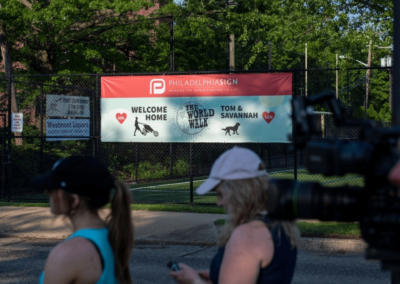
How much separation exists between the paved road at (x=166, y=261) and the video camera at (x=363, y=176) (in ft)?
17.7

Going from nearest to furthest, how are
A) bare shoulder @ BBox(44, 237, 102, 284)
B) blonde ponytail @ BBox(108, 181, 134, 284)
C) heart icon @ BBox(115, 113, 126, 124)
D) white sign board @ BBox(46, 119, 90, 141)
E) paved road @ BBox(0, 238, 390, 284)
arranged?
1. bare shoulder @ BBox(44, 237, 102, 284)
2. blonde ponytail @ BBox(108, 181, 134, 284)
3. paved road @ BBox(0, 238, 390, 284)
4. heart icon @ BBox(115, 113, 126, 124)
5. white sign board @ BBox(46, 119, 90, 141)

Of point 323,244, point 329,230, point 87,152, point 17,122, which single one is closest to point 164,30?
point 87,152

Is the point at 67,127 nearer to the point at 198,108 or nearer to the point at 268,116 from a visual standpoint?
the point at 198,108

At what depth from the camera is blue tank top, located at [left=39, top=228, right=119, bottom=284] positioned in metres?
2.30

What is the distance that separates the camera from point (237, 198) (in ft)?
7.91

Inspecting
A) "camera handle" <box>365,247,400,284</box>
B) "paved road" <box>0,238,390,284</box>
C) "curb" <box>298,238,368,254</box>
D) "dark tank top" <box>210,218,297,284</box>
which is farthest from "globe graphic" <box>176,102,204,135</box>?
"camera handle" <box>365,247,400,284</box>

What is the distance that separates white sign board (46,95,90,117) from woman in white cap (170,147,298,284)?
12659mm

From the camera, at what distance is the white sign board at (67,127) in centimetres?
1446

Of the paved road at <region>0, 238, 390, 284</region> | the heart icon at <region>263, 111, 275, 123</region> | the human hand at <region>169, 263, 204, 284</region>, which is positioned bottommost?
the paved road at <region>0, 238, 390, 284</region>

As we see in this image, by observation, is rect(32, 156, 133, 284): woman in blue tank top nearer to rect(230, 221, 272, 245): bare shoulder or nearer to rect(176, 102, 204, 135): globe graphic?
rect(230, 221, 272, 245): bare shoulder

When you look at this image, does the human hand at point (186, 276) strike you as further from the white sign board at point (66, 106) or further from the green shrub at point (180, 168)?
the green shrub at point (180, 168)

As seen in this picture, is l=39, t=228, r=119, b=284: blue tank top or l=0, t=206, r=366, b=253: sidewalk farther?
l=0, t=206, r=366, b=253: sidewalk

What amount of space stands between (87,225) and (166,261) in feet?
19.3

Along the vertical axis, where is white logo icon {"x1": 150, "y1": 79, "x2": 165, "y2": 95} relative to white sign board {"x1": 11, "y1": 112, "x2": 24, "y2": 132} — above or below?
above
